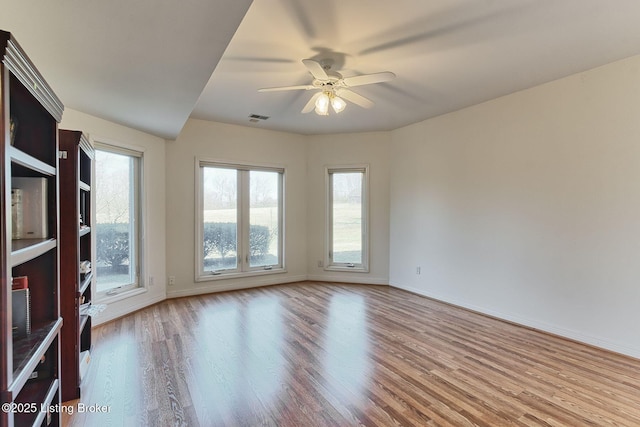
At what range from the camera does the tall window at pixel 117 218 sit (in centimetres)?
368

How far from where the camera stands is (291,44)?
249cm

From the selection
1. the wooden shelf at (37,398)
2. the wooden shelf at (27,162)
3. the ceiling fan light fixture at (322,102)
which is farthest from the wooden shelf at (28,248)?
the ceiling fan light fixture at (322,102)

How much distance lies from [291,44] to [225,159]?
2774mm

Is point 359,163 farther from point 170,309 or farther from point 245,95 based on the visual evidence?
point 170,309

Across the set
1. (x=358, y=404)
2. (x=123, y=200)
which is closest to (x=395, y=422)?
(x=358, y=404)

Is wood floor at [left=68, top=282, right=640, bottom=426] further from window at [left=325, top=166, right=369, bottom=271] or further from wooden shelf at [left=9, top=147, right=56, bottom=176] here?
window at [left=325, top=166, right=369, bottom=271]

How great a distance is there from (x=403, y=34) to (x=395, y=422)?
265 centimetres

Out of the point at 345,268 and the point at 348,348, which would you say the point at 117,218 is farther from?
the point at 345,268

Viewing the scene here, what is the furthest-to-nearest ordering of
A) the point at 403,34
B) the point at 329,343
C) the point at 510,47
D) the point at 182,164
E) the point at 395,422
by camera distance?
the point at 182,164 → the point at 329,343 → the point at 510,47 → the point at 403,34 → the point at 395,422

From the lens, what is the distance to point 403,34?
2.36 metres

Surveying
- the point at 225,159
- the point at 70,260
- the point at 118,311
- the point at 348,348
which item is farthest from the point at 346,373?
the point at 225,159

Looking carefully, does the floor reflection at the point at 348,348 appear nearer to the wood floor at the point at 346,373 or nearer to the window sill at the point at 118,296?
the wood floor at the point at 346,373

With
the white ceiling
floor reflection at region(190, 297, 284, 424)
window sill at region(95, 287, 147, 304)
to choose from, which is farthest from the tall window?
floor reflection at region(190, 297, 284, 424)

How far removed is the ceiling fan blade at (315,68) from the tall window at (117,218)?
2687 mm
